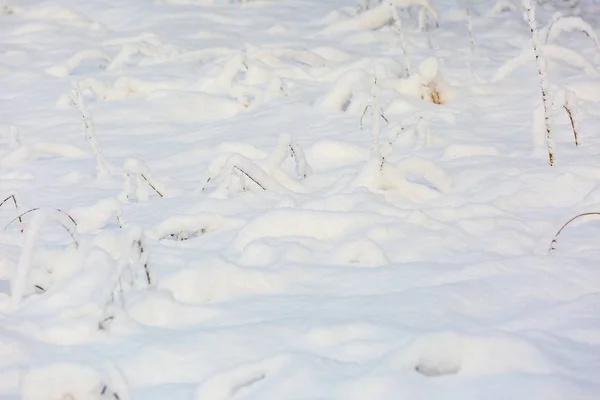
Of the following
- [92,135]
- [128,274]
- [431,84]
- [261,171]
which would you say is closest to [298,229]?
[261,171]

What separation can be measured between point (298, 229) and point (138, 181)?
1.11m

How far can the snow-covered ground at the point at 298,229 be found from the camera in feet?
6.13

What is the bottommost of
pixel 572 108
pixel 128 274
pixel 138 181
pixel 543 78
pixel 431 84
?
pixel 138 181

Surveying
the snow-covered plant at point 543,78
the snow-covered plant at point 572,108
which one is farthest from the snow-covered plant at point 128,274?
the snow-covered plant at point 572,108

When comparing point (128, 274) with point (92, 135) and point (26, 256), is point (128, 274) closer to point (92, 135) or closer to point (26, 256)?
point (26, 256)

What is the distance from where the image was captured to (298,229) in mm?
3025

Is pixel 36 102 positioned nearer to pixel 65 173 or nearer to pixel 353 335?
pixel 65 173

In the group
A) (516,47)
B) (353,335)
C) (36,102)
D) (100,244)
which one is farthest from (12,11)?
(353,335)

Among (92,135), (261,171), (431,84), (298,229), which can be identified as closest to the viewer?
(298,229)

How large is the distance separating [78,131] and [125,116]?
0.38 meters

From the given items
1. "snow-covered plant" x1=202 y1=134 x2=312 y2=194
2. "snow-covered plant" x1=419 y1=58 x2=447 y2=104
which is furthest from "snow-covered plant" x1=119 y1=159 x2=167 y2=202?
"snow-covered plant" x1=419 y1=58 x2=447 y2=104

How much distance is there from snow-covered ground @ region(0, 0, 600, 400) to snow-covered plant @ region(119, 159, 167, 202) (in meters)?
0.01

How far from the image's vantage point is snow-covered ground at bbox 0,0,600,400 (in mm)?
1869

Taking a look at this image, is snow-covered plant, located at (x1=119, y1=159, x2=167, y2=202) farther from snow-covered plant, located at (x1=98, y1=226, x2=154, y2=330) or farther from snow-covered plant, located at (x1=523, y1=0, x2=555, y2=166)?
snow-covered plant, located at (x1=523, y1=0, x2=555, y2=166)
